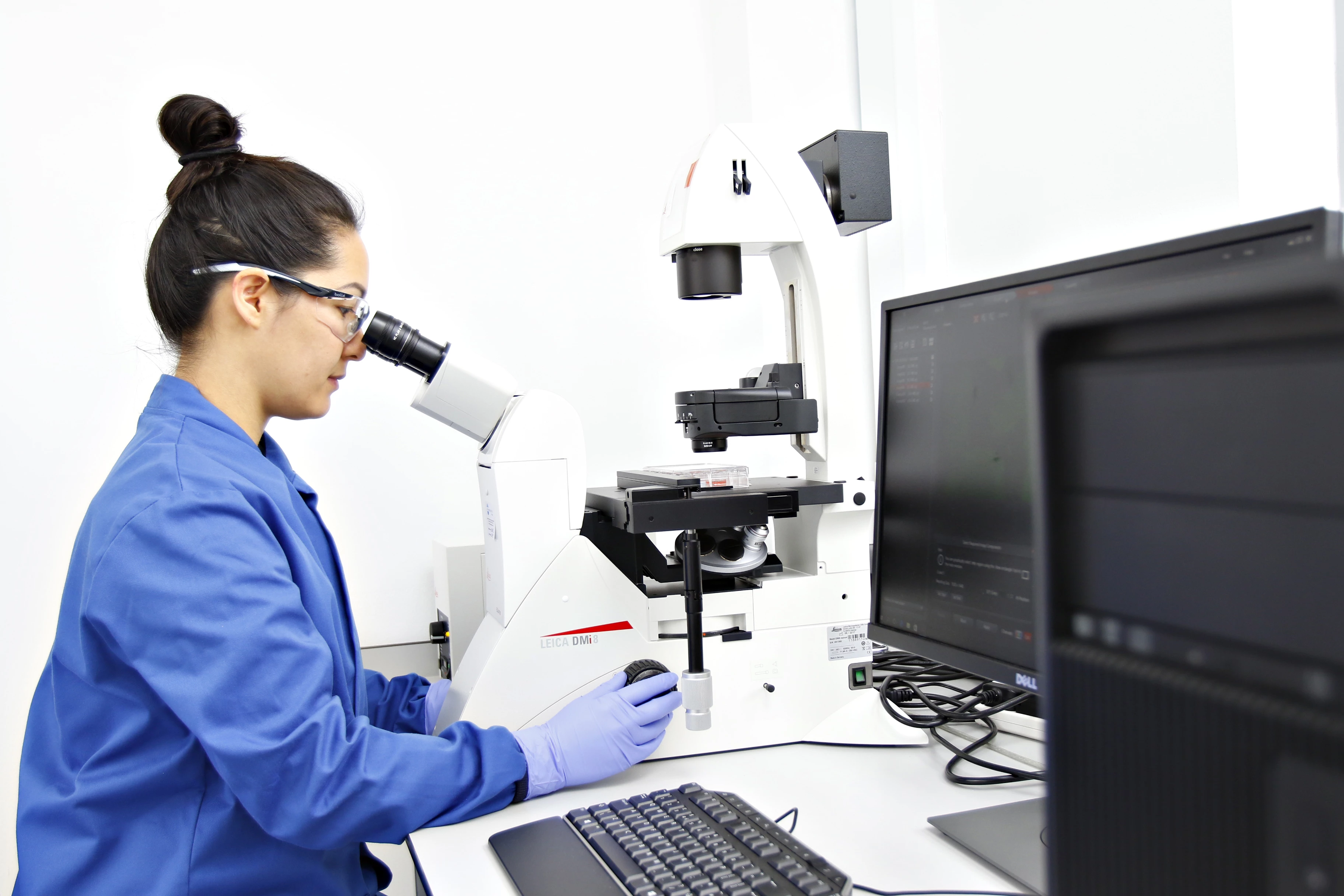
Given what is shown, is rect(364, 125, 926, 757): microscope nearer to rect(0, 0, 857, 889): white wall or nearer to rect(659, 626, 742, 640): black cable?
rect(659, 626, 742, 640): black cable

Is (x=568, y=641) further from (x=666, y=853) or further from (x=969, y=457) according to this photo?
(x=969, y=457)

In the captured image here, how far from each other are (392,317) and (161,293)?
9.7 inches

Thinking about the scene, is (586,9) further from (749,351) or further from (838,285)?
(838,285)

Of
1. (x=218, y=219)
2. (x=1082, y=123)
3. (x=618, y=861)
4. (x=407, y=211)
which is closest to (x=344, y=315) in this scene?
(x=218, y=219)

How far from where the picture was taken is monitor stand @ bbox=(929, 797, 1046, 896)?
2.33 feet

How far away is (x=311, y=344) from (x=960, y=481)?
0.73 m

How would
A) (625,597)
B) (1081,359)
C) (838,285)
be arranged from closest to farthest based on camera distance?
(1081,359), (625,597), (838,285)

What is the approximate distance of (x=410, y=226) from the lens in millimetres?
1812

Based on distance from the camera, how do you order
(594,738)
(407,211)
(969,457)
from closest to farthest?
1. (969,457)
2. (594,738)
3. (407,211)

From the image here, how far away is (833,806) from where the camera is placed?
90cm

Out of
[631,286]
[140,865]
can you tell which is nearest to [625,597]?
[140,865]

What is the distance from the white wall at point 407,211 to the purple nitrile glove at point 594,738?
94 cm

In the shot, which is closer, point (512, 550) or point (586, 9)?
point (512, 550)

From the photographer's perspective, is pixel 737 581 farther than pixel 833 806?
Yes
